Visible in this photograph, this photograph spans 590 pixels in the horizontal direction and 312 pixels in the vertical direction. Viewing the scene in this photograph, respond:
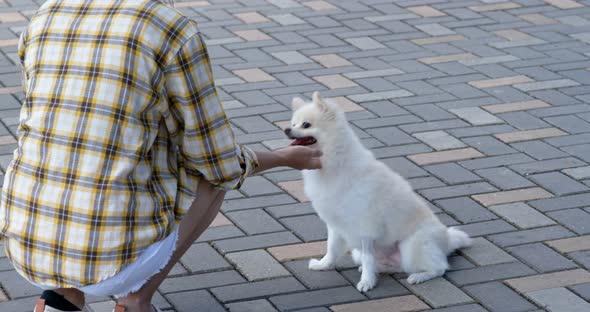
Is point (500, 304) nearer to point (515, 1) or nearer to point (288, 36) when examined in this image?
point (288, 36)

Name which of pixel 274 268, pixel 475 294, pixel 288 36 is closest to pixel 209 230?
pixel 274 268

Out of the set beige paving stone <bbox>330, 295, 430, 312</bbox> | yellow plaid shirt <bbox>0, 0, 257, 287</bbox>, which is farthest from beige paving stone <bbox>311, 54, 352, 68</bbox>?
yellow plaid shirt <bbox>0, 0, 257, 287</bbox>

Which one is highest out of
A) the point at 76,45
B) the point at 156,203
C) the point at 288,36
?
the point at 76,45

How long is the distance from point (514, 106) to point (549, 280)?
7.42ft

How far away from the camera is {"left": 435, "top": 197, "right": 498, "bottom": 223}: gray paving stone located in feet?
15.3

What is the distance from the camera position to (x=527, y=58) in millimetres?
7039

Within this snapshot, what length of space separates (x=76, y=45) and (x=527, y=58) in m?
4.59

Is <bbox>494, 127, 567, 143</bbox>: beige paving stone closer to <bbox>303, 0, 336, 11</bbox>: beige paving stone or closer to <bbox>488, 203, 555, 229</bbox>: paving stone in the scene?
<bbox>488, 203, 555, 229</bbox>: paving stone

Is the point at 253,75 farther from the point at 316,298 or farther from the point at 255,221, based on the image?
the point at 316,298

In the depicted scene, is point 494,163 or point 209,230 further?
point 494,163

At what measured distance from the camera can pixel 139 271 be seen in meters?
3.25

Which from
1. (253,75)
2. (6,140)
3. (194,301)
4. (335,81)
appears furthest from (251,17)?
(194,301)

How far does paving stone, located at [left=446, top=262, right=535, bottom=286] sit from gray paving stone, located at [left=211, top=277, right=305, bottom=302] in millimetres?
633

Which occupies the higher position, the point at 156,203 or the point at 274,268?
the point at 156,203
